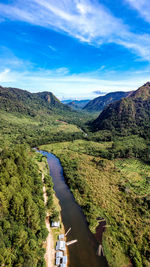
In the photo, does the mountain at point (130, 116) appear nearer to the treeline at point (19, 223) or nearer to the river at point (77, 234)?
the river at point (77, 234)

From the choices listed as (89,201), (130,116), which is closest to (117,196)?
(89,201)

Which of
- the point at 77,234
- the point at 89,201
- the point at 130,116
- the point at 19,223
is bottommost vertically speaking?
the point at 77,234

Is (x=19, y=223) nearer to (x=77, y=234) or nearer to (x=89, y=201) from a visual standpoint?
(x=77, y=234)

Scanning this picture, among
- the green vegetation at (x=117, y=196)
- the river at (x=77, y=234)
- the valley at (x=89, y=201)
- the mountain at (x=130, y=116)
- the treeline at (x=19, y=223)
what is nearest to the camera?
the treeline at (x=19, y=223)

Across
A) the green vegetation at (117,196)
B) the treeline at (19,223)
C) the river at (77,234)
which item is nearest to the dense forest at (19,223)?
the treeline at (19,223)

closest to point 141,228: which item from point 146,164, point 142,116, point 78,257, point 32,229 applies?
point 78,257

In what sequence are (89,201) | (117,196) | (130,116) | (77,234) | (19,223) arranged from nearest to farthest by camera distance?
(19,223)
(77,234)
(89,201)
(117,196)
(130,116)

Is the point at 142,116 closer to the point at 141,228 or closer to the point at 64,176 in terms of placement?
the point at 64,176
